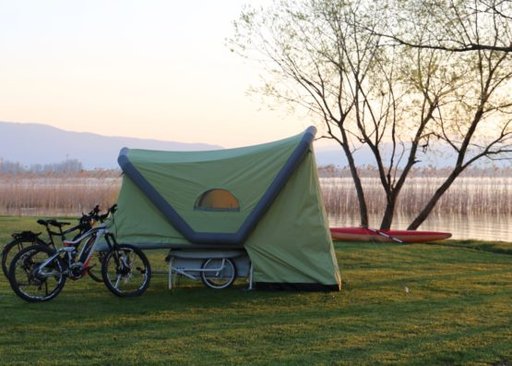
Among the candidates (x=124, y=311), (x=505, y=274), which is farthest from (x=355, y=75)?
(x=124, y=311)

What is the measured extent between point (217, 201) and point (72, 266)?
207cm

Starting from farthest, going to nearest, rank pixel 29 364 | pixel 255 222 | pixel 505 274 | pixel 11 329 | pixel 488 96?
pixel 488 96
pixel 505 274
pixel 255 222
pixel 11 329
pixel 29 364

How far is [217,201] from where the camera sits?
30.2 ft

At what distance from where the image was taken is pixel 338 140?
19.7m

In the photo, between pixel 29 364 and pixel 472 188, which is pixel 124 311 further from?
pixel 472 188

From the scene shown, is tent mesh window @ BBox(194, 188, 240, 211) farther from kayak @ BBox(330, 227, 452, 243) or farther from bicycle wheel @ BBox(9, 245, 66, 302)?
kayak @ BBox(330, 227, 452, 243)

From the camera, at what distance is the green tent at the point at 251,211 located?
8773 millimetres

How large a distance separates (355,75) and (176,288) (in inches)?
432

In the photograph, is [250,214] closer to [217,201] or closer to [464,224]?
[217,201]

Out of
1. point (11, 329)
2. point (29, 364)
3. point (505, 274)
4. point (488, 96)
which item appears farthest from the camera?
point (488, 96)

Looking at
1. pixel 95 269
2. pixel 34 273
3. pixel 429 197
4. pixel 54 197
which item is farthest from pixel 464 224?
pixel 34 273

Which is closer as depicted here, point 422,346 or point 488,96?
point 422,346

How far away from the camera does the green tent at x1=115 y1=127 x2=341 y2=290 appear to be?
8773 mm

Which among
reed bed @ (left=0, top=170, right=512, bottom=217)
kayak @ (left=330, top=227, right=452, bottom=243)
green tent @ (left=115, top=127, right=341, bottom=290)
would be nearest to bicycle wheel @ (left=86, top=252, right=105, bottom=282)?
green tent @ (left=115, top=127, right=341, bottom=290)
